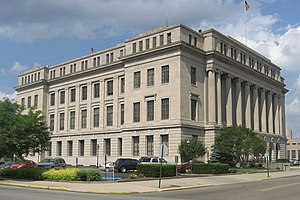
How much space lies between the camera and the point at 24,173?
34781 millimetres

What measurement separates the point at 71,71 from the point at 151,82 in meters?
23.6

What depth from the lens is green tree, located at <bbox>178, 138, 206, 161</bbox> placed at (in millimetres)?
55000

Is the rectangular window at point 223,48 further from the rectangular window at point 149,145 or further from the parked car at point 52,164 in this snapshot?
the parked car at point 52,164

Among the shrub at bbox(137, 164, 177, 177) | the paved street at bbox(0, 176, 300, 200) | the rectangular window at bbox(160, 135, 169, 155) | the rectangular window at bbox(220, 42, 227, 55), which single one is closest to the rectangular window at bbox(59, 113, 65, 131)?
the rectangular window at bbox(160, 135, 169, 155)

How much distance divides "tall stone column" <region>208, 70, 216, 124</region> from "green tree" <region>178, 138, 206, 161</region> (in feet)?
25.3

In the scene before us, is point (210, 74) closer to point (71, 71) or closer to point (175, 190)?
point (71, 71)

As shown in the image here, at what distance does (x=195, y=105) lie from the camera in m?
61.9

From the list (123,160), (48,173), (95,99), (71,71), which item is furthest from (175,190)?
(71,71)

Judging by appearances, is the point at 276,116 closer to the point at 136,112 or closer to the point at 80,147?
the point at 136,112

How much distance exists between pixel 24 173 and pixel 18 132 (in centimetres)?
365

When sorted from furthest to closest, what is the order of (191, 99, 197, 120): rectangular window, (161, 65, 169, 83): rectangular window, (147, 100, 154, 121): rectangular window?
(147, 100, 154, 121): rectangular window → (191, 99, 197, 120): rectangular window → (161, 65, 169, 83): rectangular window

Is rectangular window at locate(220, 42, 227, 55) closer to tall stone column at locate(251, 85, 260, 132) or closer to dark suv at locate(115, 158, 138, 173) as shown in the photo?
tall stone column at locate(251, 85, 260, 132)

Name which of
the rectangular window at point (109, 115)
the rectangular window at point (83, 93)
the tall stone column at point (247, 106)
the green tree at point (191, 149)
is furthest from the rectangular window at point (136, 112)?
the tall stone column at point (247, 106)

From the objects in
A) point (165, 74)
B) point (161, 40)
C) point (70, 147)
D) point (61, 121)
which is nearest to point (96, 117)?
point (70, 147)
